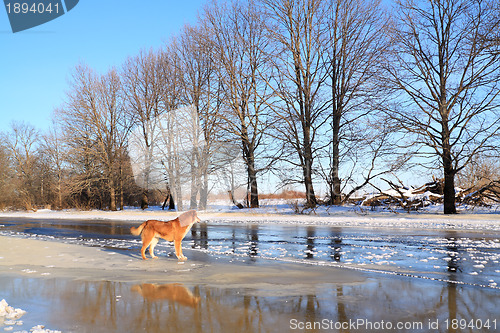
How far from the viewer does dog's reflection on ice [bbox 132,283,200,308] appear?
4965 millimetres

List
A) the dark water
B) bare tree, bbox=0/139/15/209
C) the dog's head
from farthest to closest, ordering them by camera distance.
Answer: bare tree, bbox=0/139/15/209 → the dog's head → the dark water

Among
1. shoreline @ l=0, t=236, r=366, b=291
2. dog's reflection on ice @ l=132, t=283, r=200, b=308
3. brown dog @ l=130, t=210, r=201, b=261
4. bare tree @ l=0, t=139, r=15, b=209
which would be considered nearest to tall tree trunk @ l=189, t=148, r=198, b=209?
shoreline @ l=0, t=236, r=366, b=291

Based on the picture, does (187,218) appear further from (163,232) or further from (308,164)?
(308,164)

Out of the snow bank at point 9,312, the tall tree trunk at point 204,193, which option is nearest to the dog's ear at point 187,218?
the snow bank at point 9,312

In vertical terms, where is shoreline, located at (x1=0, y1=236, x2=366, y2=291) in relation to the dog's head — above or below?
below

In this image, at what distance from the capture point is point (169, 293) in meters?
5.33

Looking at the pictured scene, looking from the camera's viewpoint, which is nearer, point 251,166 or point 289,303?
point 289,303

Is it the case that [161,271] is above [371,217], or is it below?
above

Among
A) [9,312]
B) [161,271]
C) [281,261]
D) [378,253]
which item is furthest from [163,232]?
[378,253]

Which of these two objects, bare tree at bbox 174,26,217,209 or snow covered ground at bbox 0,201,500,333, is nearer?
snow covered ground at bbox 0,201,500,333

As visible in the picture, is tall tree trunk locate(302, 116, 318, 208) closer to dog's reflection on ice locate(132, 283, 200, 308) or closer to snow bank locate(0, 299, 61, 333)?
dog's reflection on ice locate(132, 283, 200, 308)

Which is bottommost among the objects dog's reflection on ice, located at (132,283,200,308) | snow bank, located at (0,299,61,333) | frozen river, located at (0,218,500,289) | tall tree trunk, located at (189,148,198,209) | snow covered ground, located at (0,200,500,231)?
snow covered ground, located at (0,200,500,231)

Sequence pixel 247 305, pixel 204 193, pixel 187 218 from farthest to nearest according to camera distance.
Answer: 1. pixel 204 193
2. pixel 187 218
3. pixel 247 305

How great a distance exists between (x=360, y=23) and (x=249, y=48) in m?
8.49
